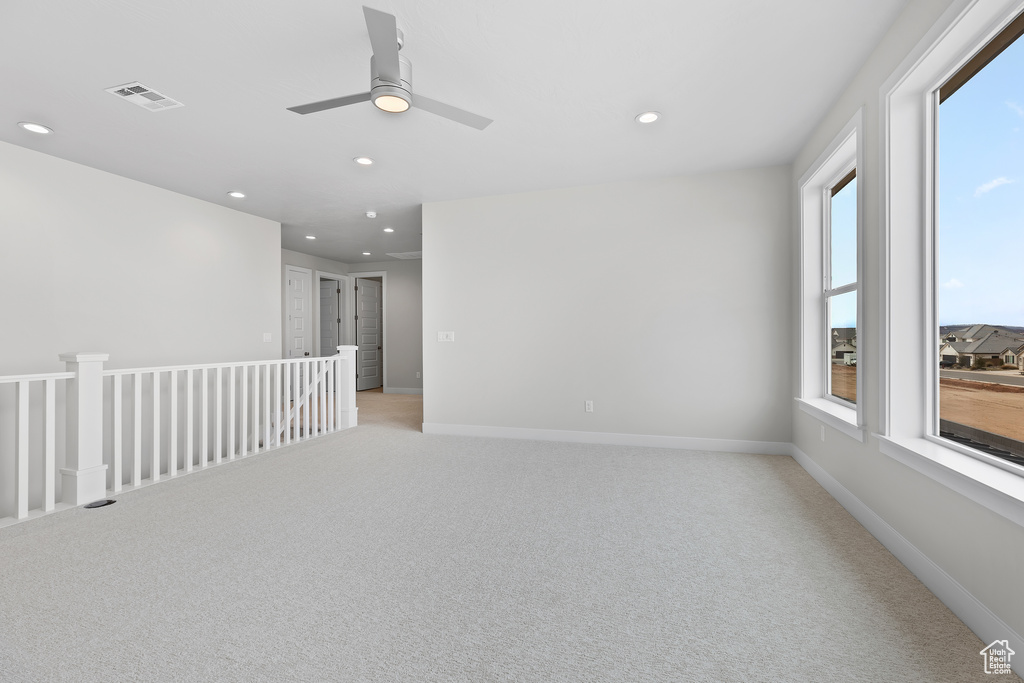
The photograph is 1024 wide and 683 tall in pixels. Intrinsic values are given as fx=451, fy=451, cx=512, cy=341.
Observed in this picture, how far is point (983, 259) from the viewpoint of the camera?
5.86 ft

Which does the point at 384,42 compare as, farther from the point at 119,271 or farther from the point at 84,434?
the point at 119,271

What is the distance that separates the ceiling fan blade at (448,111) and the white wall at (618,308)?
2.38 m

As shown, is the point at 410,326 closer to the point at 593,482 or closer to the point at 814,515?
the point at 593,482

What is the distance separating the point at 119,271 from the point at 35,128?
1.32m

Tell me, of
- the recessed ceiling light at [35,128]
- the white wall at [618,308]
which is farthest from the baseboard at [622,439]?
the recessed ceiling light at [35,128]

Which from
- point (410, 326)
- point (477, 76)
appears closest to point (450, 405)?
point (477, 76)

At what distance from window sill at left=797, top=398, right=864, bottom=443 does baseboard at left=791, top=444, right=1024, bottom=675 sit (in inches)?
14.8

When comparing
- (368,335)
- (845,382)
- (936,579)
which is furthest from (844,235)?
(368,335)

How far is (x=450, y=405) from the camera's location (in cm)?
501

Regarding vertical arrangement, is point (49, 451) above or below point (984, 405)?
below

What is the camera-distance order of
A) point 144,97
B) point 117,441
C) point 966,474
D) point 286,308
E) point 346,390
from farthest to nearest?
point 286,308, point 346,390, point 117,441, point 144,97, point 966,474

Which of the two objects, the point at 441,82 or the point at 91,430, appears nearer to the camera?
the point at 441,82

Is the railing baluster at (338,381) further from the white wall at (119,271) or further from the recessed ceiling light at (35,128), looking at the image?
the recessed ceiling light at (35,128)

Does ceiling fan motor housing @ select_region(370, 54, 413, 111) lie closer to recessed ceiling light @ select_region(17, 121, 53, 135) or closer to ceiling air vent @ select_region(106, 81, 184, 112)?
ceiling air vent @ select_region(106, 81, 184, 112)
